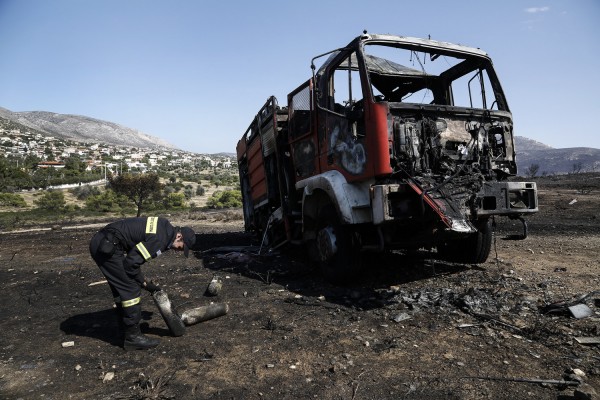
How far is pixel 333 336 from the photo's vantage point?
343cm

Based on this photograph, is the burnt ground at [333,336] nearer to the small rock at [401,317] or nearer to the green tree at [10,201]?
the small rock at [401,317]

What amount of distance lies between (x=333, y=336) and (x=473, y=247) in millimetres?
2938

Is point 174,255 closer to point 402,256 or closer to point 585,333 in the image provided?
point 402,256

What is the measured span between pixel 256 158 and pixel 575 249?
553cm

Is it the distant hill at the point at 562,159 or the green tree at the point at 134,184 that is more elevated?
the distant hill at the point at 562,159

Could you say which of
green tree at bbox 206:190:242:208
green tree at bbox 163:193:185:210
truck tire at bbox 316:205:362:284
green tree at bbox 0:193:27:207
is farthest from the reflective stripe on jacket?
green tree at bbox 0:193:27:207

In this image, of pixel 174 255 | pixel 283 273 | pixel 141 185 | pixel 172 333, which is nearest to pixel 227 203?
pixel 141 185

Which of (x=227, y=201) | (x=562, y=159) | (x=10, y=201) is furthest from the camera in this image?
(x=562, y=159)

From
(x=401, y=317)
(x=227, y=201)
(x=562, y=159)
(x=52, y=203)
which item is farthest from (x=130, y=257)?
(x=562, y=159)

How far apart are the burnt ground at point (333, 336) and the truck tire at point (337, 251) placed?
0.74 ft

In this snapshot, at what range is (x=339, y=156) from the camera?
15.2ft

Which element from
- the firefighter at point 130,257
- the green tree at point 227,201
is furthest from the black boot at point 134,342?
the green tree at point 227,201

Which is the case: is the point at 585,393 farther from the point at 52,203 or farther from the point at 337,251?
the point at 52,203

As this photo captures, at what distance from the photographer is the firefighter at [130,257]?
3.40 meters
